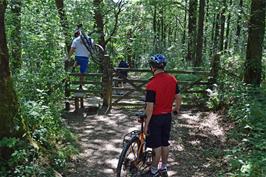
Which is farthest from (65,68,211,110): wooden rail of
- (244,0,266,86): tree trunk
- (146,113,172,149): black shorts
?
(146,113,172,149): black shorts

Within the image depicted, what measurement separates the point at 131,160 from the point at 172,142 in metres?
3.19

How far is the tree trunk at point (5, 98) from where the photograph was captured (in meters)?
6.42

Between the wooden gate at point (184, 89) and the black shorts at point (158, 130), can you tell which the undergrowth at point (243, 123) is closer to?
the wooden gate at point (184, 89)

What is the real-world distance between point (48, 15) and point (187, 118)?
533cm

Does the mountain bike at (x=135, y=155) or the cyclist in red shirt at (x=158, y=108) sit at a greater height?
the cyclist in red shirt at (x=158, y=108)

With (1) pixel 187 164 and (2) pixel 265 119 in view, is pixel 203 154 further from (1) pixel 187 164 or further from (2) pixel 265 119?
(2) pixel 265 119

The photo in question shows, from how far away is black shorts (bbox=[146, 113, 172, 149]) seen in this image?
6.63 m

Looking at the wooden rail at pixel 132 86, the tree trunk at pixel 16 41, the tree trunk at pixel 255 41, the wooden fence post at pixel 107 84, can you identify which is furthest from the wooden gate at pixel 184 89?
the tree trunk at pixel 16 41

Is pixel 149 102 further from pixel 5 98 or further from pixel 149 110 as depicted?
pixel 5 98

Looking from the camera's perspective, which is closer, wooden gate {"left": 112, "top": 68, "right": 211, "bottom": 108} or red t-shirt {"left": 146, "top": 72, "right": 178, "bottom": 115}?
red t-shirt {"left": 146, "top": 72, "right": 178, "bottom": 115}

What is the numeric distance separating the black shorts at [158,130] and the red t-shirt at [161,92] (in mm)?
110

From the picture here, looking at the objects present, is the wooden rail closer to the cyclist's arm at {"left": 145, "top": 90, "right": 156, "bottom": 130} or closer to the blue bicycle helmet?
the blue bicycle helmet

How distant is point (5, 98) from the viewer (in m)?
6.59

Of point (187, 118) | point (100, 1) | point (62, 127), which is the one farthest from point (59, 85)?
point (100, 1)
